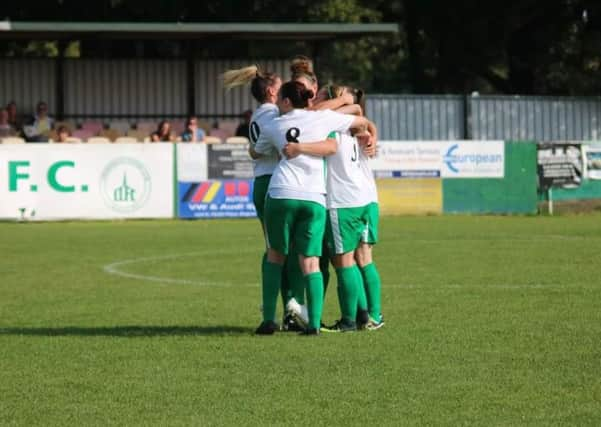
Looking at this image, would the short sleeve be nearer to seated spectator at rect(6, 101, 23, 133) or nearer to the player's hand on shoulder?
the player's hand on shoulder

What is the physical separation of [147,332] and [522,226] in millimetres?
13852

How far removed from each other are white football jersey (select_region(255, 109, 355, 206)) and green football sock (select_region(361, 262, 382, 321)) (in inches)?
35.8

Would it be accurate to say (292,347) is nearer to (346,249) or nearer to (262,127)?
(346,249)

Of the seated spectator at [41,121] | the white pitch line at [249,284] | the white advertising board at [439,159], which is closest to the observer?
the white pitch line at [249,284]

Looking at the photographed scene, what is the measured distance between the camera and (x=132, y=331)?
10.9 m

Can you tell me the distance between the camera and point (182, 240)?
21.3 metres

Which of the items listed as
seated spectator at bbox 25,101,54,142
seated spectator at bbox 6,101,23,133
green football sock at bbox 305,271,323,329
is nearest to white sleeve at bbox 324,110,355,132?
green football sock at bbox 305,271,323,329

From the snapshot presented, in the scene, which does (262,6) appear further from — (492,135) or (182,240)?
(182,240)

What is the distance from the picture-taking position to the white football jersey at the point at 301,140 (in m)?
10.2

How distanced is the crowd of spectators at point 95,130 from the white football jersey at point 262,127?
52.7 feet

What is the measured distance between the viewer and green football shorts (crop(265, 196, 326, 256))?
1026cm

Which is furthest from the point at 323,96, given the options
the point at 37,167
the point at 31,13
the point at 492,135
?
the point at 31,13

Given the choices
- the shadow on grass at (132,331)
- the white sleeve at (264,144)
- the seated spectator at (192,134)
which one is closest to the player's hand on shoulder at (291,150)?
the white sleeve at (264,144)

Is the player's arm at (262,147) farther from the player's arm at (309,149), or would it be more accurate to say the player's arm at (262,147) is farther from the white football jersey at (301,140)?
the player's arm at (309,149)
